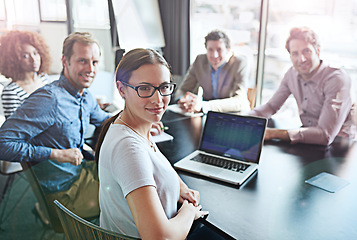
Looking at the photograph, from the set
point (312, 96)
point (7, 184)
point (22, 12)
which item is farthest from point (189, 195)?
point (22, 12)

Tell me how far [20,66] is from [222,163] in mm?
1638

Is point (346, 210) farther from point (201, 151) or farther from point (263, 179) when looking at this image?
point (201, 151)

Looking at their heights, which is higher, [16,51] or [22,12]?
[22,12]

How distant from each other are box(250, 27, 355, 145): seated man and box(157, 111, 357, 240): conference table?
0.29 ft

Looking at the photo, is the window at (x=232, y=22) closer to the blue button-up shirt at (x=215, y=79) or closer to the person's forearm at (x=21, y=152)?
the blue button-up shirt at (x=215, y=79)

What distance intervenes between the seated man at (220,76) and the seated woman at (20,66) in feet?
3.52

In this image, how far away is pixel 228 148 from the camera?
1.40 meters

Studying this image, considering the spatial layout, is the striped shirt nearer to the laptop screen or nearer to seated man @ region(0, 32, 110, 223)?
seated man @ region(0, 32, 110, 223)

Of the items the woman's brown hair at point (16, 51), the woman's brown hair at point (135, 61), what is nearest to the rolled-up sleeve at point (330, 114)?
the woman's brown hair at point (135, 61)

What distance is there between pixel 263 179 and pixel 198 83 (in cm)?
176

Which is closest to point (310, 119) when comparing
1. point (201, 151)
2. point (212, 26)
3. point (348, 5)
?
point (201, 151)

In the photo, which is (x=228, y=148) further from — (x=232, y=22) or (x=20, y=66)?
(x=232, y=22)

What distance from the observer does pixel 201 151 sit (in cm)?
147

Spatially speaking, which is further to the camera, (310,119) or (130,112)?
(310,119)
